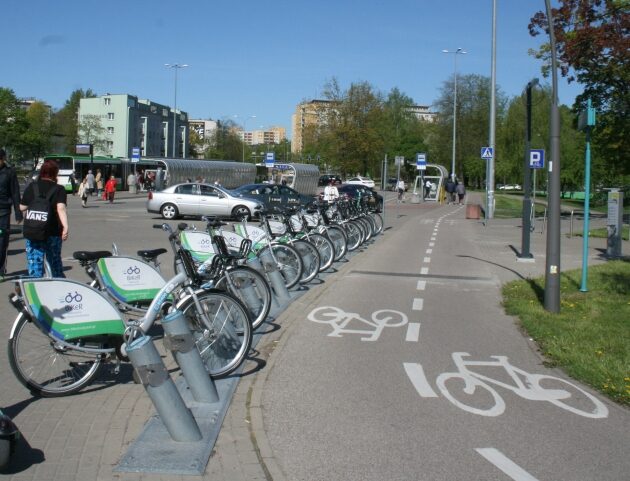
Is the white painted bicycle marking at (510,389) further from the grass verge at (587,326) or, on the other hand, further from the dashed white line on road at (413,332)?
the dashed white line on road at (413,332)

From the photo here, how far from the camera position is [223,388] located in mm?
5809

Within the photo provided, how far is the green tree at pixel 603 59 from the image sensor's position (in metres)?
25.2

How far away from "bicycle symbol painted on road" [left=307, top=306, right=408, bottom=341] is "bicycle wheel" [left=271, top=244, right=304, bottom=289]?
105 cm

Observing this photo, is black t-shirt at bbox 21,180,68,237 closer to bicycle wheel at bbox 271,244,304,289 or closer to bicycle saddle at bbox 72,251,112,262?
bicycle saddle at bbox 72,251,112,262

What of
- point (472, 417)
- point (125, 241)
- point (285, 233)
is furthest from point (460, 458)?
point (125, 241)

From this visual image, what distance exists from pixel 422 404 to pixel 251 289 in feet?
8.41

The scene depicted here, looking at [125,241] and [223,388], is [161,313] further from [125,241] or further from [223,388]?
[125,241]

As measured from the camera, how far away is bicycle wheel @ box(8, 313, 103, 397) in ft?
17.7

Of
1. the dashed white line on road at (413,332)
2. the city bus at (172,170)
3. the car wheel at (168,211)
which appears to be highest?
the city bus at (172,170)

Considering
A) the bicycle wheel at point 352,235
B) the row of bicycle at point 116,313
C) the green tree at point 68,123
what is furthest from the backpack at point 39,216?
the green tree at point 68,123

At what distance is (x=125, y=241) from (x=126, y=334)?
43.1 feet

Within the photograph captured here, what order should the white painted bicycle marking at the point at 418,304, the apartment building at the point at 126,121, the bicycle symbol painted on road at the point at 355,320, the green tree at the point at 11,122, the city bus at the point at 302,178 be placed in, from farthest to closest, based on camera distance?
the apartment building at the point at 126,121 → the green tree at the point at 11,122 → the city bus at the point at 302,178 → the white painted bicycle marking at the point at 418,304 → the bicycle symbol painted on road at the point at 355,320

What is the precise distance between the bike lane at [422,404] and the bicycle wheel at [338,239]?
4111 millimetres

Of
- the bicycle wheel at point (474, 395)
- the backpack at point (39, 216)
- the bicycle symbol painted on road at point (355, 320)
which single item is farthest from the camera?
the bicycle symbol painted on road at point (355, 320)
